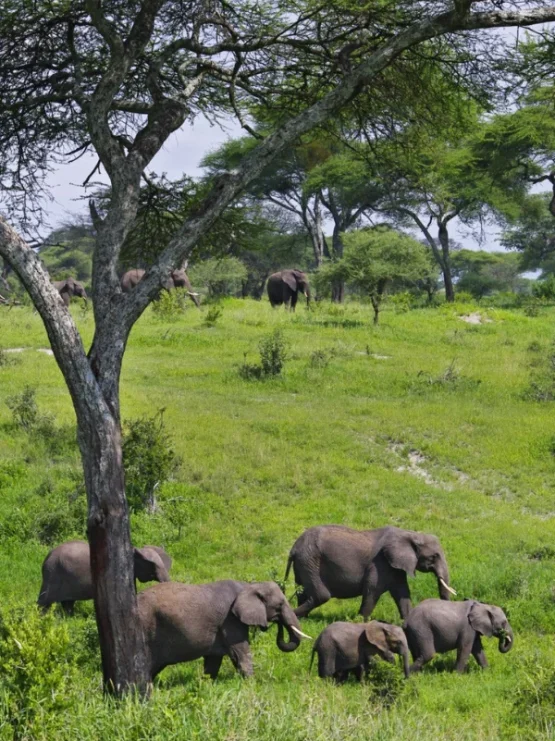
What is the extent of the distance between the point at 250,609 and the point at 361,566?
2.01m

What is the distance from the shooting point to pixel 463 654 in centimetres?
873

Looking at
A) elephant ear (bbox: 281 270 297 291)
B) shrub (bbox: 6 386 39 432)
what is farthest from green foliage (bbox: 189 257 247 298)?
shrub (bbox: 6 386 39 432)

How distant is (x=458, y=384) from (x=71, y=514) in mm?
9999

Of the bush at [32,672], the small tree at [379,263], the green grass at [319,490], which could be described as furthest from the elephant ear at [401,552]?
the small tree at [379,263]

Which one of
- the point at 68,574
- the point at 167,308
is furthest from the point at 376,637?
the point at 167,308

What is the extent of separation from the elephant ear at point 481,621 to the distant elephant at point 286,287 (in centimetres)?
2516

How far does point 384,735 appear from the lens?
251 inches

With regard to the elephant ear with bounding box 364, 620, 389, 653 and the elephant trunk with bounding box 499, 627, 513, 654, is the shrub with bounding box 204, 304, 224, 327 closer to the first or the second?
the elephant trunk with bounding box 499, 627, 513, 654

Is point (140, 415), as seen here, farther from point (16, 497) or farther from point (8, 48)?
point (8, 48)

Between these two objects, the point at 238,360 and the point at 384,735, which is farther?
the point at 238,360

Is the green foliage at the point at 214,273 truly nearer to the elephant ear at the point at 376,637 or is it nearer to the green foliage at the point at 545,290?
the green foliage at the point at 545,290

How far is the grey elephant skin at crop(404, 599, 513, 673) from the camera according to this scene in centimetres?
870

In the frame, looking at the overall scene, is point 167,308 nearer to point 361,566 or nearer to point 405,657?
point 361,566

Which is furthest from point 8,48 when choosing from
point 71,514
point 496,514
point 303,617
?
point 496,514
